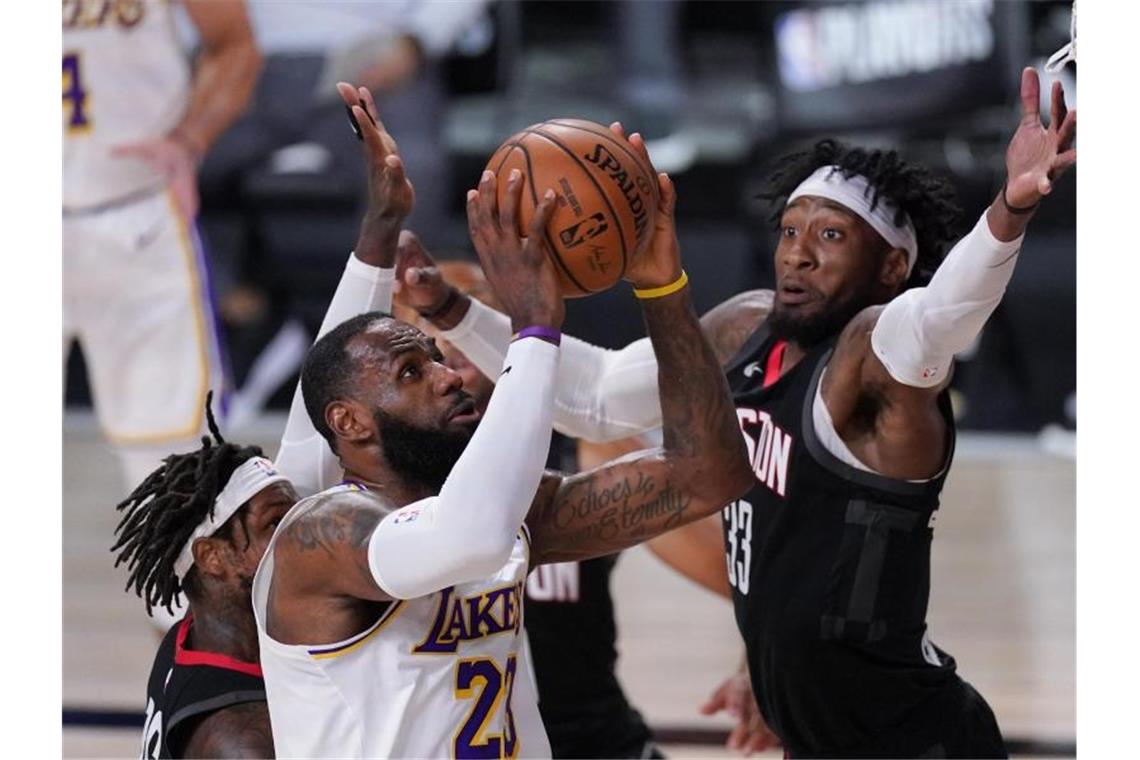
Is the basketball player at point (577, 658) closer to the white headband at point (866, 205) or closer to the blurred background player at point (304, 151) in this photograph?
the white headband at point (866, 205)

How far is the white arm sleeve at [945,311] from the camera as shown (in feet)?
8.83

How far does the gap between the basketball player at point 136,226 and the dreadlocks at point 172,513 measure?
126 inches

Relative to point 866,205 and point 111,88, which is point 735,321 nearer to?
point 866,205

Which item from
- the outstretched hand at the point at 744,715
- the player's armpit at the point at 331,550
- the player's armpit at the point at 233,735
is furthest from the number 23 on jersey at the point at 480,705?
the outstretched hand at the point at 744,715

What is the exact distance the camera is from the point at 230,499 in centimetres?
279

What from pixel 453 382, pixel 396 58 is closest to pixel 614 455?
pixel 453 382

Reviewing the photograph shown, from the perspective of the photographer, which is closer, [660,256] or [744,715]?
[660,256]

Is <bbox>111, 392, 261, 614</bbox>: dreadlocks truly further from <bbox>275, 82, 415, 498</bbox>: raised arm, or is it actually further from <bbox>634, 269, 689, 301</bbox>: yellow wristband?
<bbox>634, 269, 689, 301</bbox>: yellow wristband

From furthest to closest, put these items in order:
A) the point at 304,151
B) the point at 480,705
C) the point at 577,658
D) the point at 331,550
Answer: the point at 304,151 < the point at 577,658 < the point at 480,705 < the point at 331,550

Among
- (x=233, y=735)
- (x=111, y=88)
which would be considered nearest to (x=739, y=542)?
(x=233, y=735)

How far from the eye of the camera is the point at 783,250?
10.9 feet

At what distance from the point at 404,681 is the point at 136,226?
14.1 feet

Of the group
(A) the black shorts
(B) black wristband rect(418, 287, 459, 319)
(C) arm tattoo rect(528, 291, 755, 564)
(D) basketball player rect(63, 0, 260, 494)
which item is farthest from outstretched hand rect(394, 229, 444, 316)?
(D) basketball player rect(63, 0, 260, 494)

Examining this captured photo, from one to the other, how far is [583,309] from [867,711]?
5.18 m
